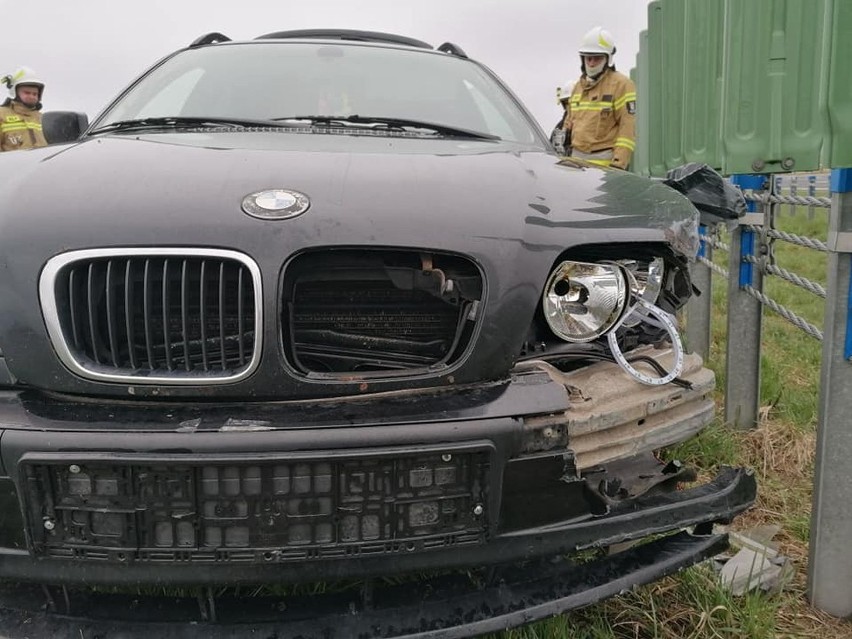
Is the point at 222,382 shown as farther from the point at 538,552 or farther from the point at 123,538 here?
the point at 538,552

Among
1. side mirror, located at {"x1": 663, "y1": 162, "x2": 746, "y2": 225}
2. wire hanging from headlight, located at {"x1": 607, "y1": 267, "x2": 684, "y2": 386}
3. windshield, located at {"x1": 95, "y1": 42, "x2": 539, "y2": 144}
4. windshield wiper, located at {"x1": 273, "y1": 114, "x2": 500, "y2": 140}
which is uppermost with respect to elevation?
windshield, located at {"x1": 95, "y1": 42, "x2": 539, "y2": 144}

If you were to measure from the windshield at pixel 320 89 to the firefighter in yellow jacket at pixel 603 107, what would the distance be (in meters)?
3.83

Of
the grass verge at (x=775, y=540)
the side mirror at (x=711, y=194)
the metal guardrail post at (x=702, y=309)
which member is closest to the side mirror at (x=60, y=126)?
the side mirror at (x=711, y=194)

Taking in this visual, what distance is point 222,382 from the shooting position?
1555mm

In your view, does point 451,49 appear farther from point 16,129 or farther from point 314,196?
point 16,129

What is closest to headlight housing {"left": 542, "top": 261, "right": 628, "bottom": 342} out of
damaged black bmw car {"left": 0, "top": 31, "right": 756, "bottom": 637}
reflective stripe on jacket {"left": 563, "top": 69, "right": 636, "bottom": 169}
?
damaged black bmw car {"left": 0, "top": 31, "right": 756, "bottom": 637}

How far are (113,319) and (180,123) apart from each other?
1.23m

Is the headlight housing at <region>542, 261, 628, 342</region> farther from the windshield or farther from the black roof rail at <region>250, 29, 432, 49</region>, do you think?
the black roof rail at <region>250, 29, 432, 49</region>

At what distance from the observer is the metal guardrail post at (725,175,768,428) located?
11.1 feet

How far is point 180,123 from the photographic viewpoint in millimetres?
2555

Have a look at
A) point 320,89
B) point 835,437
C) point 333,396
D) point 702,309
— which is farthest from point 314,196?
point 702,309

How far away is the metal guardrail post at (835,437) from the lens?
6.56 feet

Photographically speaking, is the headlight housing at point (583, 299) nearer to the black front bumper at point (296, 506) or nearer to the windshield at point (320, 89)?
the black front bumper at point (296, 506)

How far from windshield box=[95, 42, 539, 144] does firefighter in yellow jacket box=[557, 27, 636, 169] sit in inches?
151
